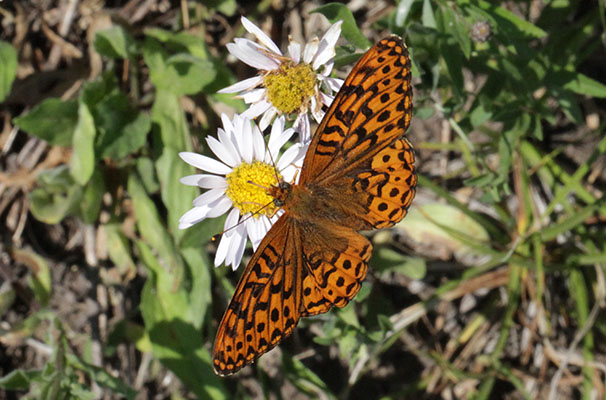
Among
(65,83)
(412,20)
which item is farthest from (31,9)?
(412,20)

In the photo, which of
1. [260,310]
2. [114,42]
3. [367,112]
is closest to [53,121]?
[114,42]

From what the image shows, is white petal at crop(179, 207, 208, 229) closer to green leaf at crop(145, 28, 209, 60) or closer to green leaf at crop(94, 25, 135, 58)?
green leaf at crop(145, 28, 209, 60)

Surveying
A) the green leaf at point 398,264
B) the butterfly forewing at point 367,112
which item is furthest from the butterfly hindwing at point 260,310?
the green leaf at point 398,264

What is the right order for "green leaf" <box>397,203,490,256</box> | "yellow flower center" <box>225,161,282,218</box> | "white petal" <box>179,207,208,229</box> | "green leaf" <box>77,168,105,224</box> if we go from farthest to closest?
Answer: "green leaf" <box>397,203,490,256</box> → "green leaf" <box>77,168,105,224</box> → "yellow flower center" <box>225,161,282,218</box> → "white petal" <box>179,207,208,229</box>

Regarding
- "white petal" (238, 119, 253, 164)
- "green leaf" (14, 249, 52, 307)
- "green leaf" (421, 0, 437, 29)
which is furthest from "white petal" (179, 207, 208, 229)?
"green leaf" (14, 249, 52, 307)

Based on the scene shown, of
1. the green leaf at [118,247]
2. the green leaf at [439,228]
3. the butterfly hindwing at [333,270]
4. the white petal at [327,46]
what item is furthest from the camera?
the green leaf at [118,247]

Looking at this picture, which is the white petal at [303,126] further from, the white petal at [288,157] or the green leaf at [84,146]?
the green leaf at [84,146]
